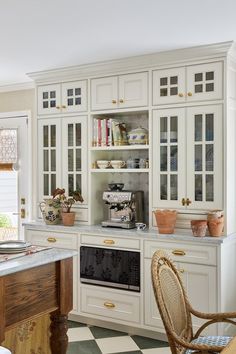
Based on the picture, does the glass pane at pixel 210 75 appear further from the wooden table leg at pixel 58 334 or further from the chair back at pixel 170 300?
the wooden table leg at pixel 58 334

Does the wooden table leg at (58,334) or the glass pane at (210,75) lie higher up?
the glass pane at (210,75)

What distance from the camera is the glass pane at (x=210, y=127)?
3742mm

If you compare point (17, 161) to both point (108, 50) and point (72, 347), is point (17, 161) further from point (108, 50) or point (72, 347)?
point (72, 347)

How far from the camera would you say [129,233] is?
3.96m

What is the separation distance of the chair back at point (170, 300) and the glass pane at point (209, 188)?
137cm

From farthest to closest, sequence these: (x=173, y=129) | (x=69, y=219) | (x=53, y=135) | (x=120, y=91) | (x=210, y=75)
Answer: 1. (x=53, y=135)
2. (x=69, y=219)
3. (x=120, y=91)
4. (x=173, y=129)
5. (x=210, y=75)

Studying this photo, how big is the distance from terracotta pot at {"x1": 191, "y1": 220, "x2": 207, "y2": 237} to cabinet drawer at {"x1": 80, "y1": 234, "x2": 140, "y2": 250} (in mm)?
561

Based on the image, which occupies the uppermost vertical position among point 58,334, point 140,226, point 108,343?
point 140,226

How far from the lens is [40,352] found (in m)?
2.77

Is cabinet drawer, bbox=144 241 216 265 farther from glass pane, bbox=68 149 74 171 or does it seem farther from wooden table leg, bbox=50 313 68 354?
wooden table leg, bbox=50 313 68 354

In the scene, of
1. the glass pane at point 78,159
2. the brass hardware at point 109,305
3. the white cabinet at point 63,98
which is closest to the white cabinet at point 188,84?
the white cabinet at point 63,98

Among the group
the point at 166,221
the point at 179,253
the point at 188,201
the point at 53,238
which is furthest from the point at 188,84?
the point at 53,238

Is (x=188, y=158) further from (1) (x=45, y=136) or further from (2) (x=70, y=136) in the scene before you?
(1) (x=45, y=136)

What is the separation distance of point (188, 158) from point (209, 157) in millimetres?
190
